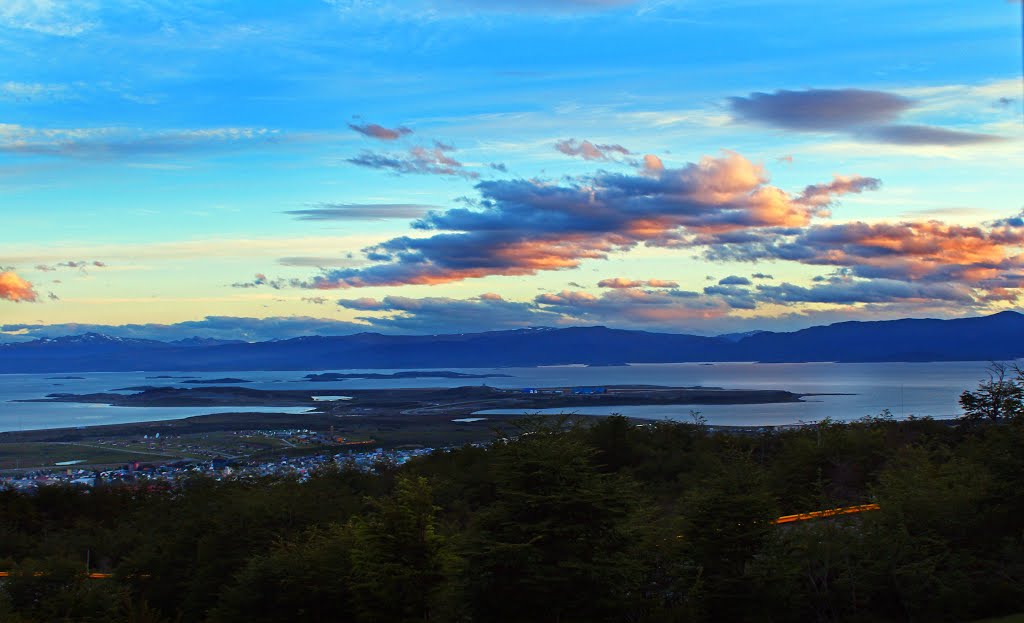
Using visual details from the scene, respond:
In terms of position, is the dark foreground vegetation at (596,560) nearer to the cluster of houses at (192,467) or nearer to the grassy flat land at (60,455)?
the cluster of houses at (192,467)

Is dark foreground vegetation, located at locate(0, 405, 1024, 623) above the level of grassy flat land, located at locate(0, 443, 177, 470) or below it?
above

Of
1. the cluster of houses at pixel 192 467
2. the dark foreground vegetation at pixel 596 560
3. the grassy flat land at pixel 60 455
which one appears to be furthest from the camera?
the grassy flat land at pixel 60 455

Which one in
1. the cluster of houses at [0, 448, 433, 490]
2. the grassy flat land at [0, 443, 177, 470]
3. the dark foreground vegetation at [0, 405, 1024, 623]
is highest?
the dark foreground vegetation at [0, 405, 1024, 623]

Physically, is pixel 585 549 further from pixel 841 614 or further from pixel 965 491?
pixel 965 491

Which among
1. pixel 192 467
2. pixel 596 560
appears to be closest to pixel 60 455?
pixel 192 467

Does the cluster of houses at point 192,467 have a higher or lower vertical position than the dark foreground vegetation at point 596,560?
lower

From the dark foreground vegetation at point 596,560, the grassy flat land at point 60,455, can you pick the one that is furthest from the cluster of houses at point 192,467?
the dark foreground vegetation at point 596,560

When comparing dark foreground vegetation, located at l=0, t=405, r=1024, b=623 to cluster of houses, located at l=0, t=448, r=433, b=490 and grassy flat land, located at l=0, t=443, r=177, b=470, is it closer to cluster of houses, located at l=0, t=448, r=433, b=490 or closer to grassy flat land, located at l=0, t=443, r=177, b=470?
cluster of houses, located at l=0, t=448, r=433, b=490

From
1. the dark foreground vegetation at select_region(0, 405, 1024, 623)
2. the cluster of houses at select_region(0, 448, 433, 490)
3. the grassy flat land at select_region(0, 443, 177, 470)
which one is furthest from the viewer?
the grassy flat land at select_region(0, 443, 177, 470)

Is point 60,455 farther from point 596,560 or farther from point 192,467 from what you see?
point 596,560

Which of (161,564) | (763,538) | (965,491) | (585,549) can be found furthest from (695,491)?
(161,564)

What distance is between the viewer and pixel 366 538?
590 inches

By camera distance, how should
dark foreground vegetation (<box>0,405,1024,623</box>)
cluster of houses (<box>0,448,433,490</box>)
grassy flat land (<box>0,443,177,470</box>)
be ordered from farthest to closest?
grassy flat land (<box>0,443,177,470</box>) < cluster of houses (<box>0,448,433,490</box>) < dark foreground vegetation (<box>0,405,1024,623</box>)

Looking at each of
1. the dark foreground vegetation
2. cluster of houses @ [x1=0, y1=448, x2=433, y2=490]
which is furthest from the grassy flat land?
the dark foreground vegetation
